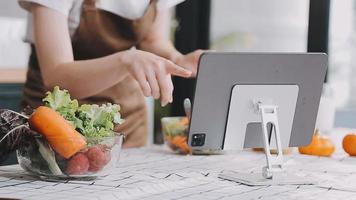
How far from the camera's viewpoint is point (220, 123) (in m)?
1.62

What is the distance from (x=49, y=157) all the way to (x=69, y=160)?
0.04 metres

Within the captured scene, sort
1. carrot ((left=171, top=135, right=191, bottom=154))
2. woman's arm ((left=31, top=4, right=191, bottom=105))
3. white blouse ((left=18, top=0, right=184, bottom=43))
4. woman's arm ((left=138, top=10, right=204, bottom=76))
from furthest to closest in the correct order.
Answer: woman's arm ((left=138, top=10, right=204, bottom=76)) → white blouse ((left=18, top=0, right=184, bottom=43)) → carrot ((left=171, top=135, right=191, bottom=154)) → woman's arm ((left=31, top=4, right=191, bottom=105))

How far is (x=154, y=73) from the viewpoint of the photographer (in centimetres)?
165

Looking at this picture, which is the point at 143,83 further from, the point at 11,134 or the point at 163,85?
the point at 11,134

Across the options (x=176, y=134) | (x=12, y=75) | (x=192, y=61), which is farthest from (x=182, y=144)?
(x=12, y=75)

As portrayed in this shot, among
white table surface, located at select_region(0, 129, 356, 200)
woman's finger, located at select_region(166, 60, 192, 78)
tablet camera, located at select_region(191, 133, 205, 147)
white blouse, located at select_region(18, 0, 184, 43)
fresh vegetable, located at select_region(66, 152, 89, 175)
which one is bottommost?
white table surface, located at select_region(0, 129, 356, 200)

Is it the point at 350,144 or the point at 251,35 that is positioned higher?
the point at 251,35

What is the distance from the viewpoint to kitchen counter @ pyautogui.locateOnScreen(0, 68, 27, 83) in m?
3.48

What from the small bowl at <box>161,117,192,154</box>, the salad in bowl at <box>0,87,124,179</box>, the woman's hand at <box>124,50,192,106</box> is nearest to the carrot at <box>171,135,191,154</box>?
the small bowl at <box>161,117,192,154</box>

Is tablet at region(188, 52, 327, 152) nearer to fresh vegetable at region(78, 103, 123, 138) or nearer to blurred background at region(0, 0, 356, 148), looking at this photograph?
fresh vegetable at region(78, 103, 123, 138)

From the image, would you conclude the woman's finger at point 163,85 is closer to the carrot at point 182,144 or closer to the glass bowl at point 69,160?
the glass bowl at point 69,160

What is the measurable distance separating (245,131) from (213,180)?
0.50ft

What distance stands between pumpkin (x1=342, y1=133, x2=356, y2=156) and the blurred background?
0.99 meters

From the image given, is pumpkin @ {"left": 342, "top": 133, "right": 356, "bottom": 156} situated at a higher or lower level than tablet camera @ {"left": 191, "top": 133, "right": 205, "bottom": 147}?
lower
